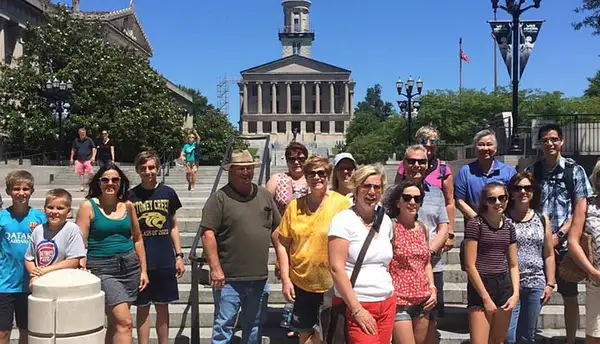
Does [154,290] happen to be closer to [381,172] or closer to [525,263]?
[381,172]

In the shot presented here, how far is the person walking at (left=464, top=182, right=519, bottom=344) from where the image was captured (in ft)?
15.0

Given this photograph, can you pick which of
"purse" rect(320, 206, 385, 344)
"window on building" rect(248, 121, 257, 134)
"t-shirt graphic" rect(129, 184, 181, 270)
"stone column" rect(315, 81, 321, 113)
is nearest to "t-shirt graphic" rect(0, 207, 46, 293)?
"t-shirt graphic" rect(129, 184, 181, 270)

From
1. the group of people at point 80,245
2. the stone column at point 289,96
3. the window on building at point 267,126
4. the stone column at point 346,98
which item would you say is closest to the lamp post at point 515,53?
the group of people at point 80,245

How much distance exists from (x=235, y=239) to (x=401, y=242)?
143 cm

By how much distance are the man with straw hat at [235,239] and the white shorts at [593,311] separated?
273 cm

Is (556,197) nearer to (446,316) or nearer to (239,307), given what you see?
(446,316)

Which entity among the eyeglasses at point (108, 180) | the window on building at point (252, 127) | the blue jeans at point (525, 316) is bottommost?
the blue jeans at point (525, 316)

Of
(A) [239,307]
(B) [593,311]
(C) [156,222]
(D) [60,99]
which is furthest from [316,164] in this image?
(D) [60,99]

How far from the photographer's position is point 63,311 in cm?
376

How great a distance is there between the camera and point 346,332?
13.1 ft

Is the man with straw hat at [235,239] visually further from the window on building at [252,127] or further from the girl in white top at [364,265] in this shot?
the window on building at [252,127]

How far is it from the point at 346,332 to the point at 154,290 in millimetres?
2052

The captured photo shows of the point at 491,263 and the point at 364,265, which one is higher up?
the point at 364,265

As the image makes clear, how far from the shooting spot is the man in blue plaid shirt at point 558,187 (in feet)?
17.2
